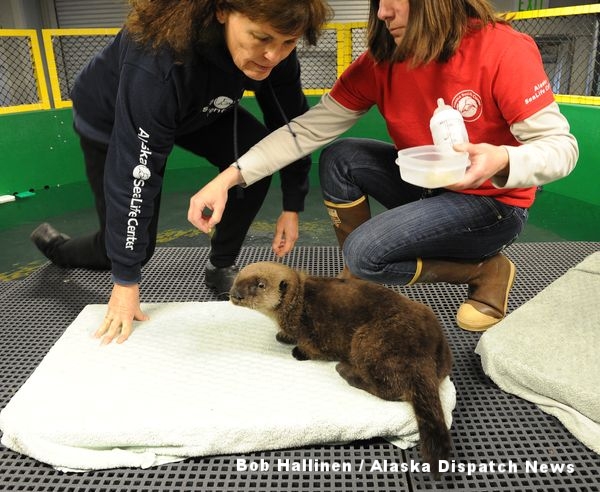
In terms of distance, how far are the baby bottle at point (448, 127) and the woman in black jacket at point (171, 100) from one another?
1.34 ft

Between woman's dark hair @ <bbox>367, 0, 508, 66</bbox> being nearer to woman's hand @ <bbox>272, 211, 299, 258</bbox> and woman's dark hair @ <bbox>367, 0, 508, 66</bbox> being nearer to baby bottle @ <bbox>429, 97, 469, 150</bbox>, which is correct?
baby bottle @ <bbox>429, 97, 469, 150</bbox>

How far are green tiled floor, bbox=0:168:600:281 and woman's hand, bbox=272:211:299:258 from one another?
1.08 metres

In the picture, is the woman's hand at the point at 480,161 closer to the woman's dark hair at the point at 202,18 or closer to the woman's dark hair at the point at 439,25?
the woman's dark hair at the point at 439,25

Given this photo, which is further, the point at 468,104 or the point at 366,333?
the point at 468,104

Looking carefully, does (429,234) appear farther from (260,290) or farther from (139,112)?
(139,112)

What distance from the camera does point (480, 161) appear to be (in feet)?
4.02

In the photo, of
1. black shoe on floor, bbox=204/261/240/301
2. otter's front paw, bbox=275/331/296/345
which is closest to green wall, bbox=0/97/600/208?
black shoe on floor, bbox=204/261/240/301

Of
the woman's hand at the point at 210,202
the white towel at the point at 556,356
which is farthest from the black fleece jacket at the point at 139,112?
the white towel at the point at 556,356

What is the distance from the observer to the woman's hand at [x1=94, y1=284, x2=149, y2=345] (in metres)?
1.59

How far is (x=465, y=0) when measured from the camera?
147 cm

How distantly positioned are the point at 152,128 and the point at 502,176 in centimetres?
95

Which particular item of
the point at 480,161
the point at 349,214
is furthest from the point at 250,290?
the point at 480,161

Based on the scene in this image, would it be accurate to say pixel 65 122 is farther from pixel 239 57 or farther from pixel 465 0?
pixel 465 0

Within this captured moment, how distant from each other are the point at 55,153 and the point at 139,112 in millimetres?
3327
